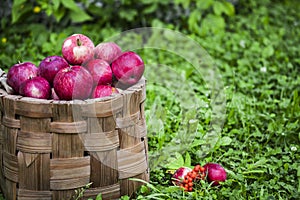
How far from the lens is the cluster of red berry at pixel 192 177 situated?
7.36ft

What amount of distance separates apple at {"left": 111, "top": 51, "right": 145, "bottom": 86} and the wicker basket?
2.6 inches

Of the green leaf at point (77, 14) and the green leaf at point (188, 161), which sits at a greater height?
the green leaf at point (77, 14)

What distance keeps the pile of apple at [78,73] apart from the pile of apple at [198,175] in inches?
19.4

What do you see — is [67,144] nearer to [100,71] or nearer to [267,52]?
[100,71]

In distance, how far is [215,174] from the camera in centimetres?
231

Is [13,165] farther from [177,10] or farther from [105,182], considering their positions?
[177,10]

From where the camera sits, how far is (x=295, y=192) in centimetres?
229

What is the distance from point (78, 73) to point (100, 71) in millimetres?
124

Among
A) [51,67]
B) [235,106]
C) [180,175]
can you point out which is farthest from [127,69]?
[235,106]

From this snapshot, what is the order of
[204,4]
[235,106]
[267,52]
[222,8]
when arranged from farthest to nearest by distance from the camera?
[222,8] < [204,4] < [267,52] < [235,106]

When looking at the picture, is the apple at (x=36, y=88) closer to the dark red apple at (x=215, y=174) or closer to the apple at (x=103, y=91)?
the apple at (x=103, y=91)

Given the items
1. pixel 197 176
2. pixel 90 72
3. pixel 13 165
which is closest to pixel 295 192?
pixel 197 176

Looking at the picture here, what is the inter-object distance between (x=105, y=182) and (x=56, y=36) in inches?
87.6

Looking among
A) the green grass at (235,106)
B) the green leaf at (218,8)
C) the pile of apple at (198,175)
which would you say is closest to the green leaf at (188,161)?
the green grass at (235,106)
